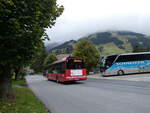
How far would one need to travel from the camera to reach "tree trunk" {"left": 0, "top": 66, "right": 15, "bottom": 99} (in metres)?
9.12

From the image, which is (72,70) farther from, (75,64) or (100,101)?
(100,101)

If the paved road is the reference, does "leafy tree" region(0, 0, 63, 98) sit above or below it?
above

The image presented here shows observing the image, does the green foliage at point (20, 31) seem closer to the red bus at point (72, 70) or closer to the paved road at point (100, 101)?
the paved road at point (100, 101)

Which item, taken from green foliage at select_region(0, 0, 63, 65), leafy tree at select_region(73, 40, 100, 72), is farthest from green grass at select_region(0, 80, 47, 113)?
leafy tree at select_region(73, 40, 100, 72)

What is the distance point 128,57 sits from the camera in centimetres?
2833

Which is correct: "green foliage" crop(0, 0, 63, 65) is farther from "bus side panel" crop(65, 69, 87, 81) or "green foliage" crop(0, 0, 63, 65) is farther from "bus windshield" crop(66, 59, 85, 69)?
"bus windshield" crop(66, 59, 85, 69)

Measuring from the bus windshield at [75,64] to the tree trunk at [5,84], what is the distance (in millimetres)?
10558

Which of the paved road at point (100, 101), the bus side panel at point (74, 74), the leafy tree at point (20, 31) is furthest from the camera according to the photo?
the bus side panel at point (74, 74)

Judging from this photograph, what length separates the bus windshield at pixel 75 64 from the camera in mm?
19927

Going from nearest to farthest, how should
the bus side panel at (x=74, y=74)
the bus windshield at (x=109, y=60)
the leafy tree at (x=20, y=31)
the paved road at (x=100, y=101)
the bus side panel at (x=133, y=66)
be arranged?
1. the paved road at (x=100, y=101)
2. the leafy tree at (x=20, y=31)
3. the bus side panel at (x=74, y=74)
4. the bus side panel at (x=133, y=66)
5. the bus windshield at (x=109, y=60)

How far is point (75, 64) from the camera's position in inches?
797

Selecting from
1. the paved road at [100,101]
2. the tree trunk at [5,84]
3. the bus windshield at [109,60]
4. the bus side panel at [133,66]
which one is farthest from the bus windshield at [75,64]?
the tree trunk at [5,84]

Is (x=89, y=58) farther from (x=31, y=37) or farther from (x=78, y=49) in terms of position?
(x=31, y=37)

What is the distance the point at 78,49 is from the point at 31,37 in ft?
130
